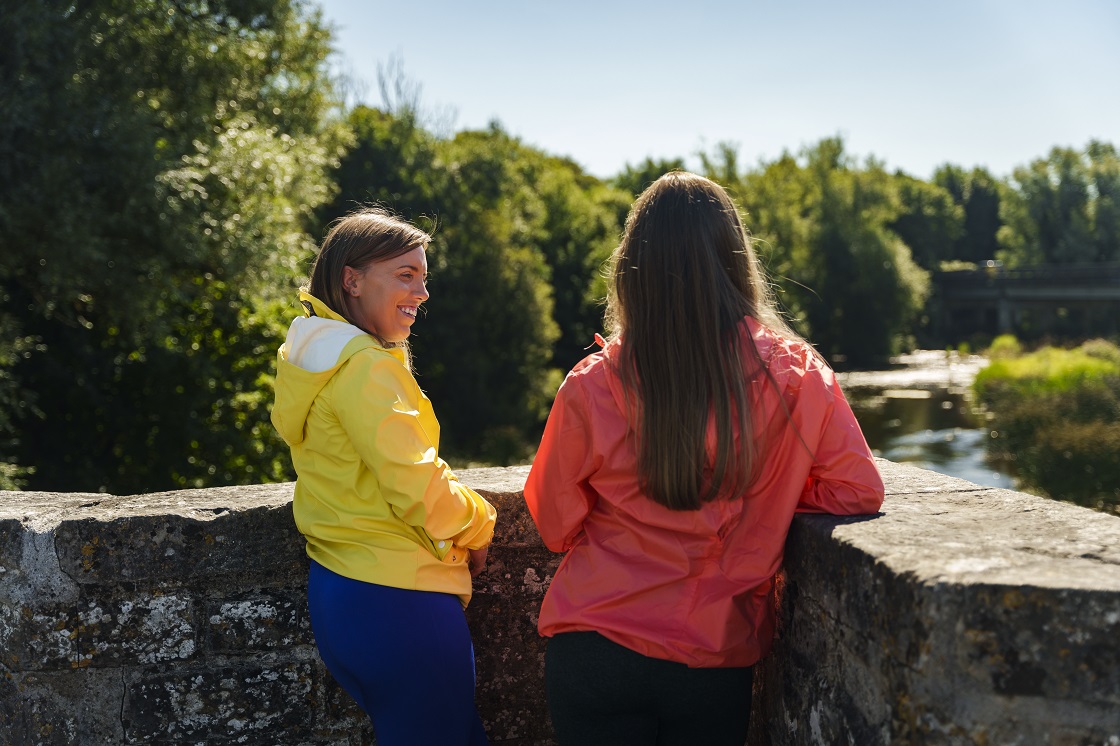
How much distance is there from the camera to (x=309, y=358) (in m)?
2.00

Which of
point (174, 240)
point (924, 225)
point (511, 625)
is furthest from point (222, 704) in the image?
point (924, 225)

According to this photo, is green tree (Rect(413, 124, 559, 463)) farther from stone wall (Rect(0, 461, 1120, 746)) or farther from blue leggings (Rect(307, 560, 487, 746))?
blue leggings (Rect(307, 560, 487, 746))

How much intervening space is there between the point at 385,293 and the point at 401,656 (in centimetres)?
77

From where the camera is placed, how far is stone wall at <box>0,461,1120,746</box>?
1560 millimetres

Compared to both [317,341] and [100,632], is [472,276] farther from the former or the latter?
[317,341]

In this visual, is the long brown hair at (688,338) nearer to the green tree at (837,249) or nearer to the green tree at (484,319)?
the green tree at (484,319)

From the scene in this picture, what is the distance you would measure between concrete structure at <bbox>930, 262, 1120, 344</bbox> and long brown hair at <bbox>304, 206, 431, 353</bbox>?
161 ft

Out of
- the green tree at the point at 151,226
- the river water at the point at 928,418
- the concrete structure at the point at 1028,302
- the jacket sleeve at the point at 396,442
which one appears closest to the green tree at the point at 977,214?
the concrete structure at the point at 1028,302

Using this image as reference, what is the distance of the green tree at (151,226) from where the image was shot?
10594mm

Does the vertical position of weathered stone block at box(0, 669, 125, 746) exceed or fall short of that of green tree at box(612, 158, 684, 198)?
it falls short

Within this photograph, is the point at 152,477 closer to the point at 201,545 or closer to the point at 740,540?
the point at 201,545

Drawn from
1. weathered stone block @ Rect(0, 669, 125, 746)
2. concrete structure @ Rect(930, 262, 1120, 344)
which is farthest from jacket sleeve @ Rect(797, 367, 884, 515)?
concrete structure @ Rect(930, 262, 1120, 344)

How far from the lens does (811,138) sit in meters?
49.3

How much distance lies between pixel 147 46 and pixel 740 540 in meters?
13.0
